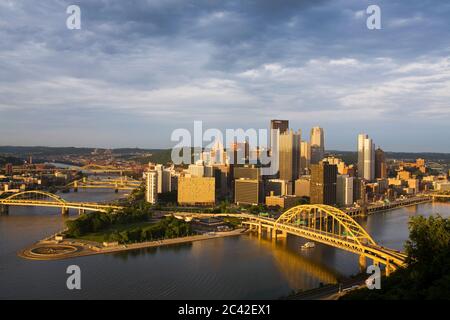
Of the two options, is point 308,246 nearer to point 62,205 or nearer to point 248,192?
point 248,192

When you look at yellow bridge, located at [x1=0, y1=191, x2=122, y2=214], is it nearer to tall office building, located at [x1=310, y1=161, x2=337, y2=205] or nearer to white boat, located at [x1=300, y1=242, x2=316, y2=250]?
white boat, located at [x1=300, y1=242, x2=316, y2=250]

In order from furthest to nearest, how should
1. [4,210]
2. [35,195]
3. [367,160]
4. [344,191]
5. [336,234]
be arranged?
[367,160] < [35,195] < [344,191] < [4,210] < [336,234]

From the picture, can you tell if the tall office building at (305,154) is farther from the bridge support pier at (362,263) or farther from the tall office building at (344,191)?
the bridge support pier at (362,263)

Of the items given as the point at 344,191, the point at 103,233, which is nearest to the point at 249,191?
the point at 344,191

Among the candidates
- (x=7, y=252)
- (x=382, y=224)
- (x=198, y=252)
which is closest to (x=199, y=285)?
(x=198, y=252)

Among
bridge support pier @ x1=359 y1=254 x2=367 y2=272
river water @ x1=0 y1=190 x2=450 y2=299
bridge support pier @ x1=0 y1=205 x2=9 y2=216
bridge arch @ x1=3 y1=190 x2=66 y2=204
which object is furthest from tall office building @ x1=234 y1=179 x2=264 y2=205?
bridge support pier @ x1=359 y1=254 x2=367 y2=272
